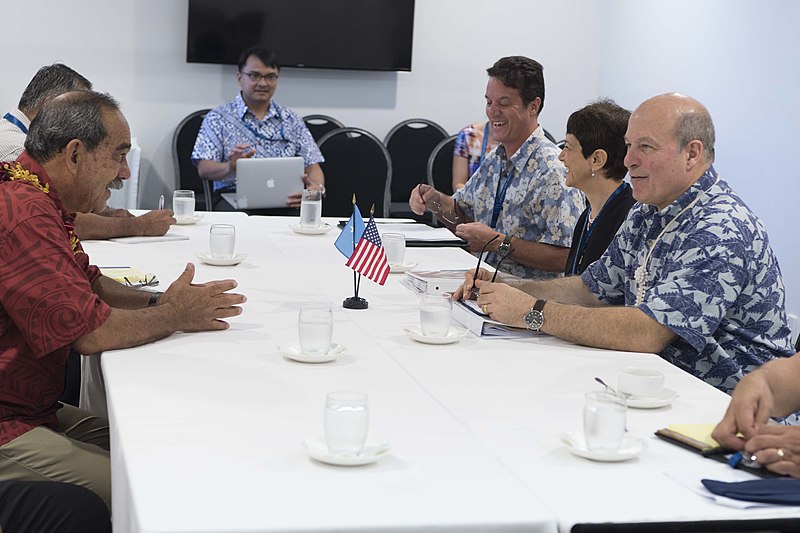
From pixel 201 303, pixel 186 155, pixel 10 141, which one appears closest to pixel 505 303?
pixel 201 303

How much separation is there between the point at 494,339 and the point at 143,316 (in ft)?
2.82

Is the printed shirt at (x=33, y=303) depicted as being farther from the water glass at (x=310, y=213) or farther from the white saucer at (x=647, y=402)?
the water glass at (x=310, y=213)

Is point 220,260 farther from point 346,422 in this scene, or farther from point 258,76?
point 258,76

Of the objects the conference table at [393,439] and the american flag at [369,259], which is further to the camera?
the american flag at [369,259]

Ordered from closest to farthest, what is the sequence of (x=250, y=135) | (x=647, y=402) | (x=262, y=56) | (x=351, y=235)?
(x=647, y=402) < (x=351, y=235) < (x=262, y=56) < (x=250, y=135)

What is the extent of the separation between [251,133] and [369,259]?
3.81 m

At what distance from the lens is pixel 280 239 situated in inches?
163

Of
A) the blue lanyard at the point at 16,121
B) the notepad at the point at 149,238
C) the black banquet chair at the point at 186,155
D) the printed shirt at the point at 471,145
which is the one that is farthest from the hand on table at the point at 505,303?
the black banquet chair at the point at 186,155

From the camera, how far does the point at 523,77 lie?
445 centimetres

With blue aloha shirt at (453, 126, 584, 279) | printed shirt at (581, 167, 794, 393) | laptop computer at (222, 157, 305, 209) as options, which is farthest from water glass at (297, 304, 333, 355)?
laptop computer at (222, 157, 305, 209)

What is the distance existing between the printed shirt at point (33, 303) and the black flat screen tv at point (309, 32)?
4.81 metres

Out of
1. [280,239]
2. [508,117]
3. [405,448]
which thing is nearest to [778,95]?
[508,117]

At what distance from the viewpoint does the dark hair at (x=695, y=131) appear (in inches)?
107

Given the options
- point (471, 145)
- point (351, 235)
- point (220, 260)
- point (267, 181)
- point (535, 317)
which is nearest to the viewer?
point (535, 317)
